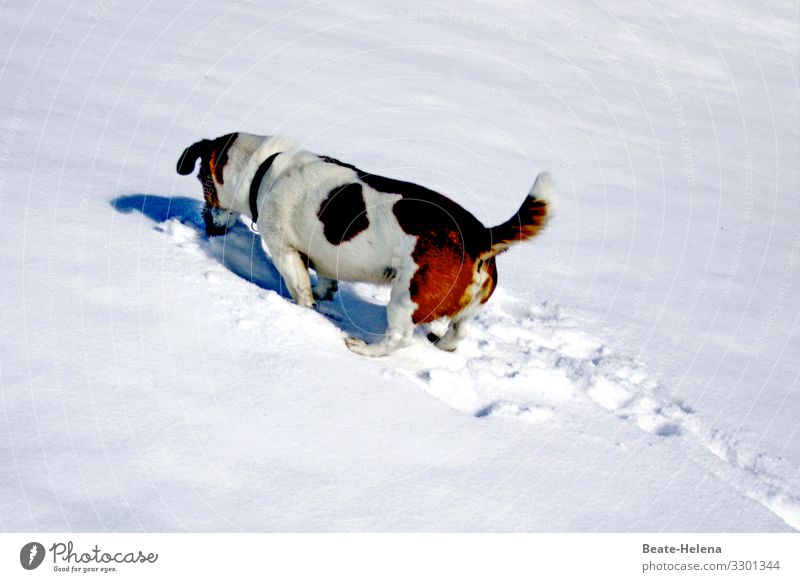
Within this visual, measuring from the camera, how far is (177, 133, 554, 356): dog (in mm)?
4590

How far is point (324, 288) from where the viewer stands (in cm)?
541

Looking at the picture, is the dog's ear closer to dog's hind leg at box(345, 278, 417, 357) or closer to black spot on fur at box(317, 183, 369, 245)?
black spot on fur at box(317, 183, 369, 245)

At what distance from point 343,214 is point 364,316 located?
3.01ft

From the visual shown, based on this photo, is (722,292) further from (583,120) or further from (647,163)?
(583,120)

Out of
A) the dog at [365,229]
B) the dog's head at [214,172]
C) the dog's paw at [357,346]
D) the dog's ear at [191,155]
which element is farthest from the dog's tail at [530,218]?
the dog's ear at [191,155]

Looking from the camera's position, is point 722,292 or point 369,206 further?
point 722,292

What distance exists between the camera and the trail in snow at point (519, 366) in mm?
4566

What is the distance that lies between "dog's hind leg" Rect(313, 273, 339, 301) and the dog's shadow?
5 cm

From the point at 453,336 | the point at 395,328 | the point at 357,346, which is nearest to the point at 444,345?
the point at 453,336

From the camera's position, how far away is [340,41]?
10.9m

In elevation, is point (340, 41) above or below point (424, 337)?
above

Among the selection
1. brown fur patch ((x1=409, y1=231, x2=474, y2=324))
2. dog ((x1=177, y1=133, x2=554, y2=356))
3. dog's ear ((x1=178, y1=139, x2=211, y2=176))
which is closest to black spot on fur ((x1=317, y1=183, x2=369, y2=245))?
dog ((x1=177, y1=133, x2=554, y2=356))
